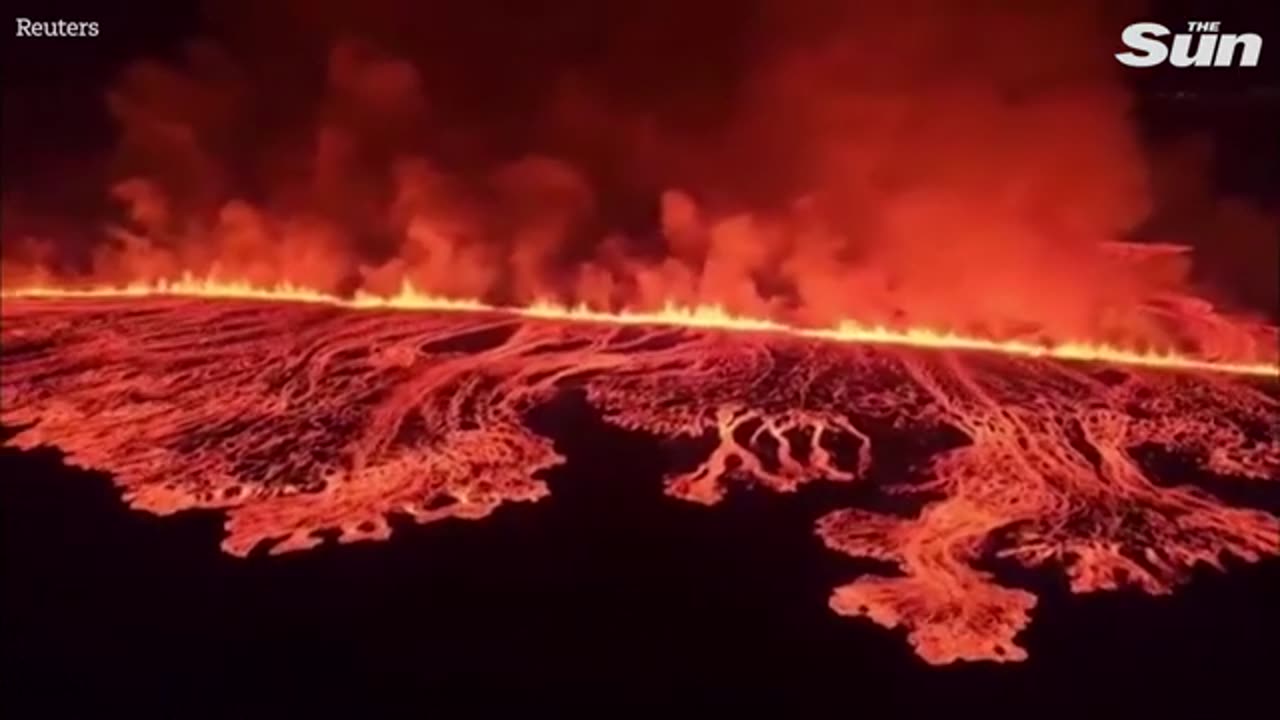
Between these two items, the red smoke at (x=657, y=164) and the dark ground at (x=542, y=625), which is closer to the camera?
the dark ground at (x=542, y=625)

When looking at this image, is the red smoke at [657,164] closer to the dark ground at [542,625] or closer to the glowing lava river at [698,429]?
the glowing lava river at [698,429]

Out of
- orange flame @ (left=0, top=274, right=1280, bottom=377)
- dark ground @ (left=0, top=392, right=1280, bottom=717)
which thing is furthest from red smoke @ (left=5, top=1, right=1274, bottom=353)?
dark ground @ (left=0, top=392, right=1280, bottom=717)

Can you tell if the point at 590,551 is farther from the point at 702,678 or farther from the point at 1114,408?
the point at 1114,408

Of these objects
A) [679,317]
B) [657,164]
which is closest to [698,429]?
[679,317]

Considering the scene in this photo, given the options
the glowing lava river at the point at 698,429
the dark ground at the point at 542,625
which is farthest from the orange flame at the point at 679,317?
the dark ground at the point at 542,625

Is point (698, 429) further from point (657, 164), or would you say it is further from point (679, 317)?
point (657, 164)

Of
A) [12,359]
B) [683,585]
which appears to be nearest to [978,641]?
[683,585]
